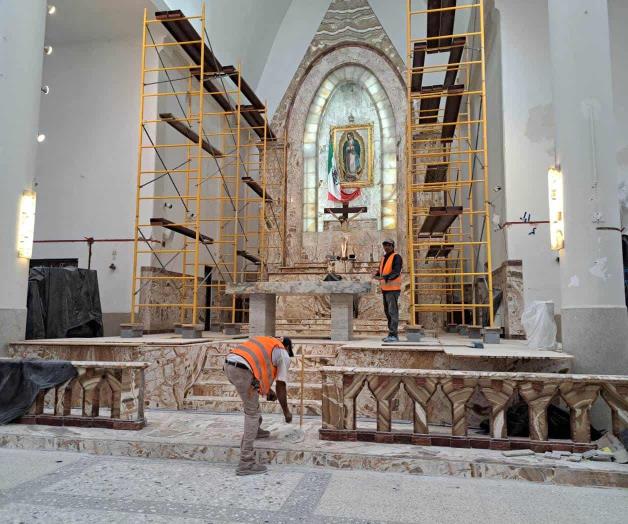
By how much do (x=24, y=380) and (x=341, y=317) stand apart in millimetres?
5253

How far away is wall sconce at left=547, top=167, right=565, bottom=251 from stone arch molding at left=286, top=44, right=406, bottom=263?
10.5 metres

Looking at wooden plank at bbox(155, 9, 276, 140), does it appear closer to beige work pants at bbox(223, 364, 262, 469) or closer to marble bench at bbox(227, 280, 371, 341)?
marble bench at bbox(227, 280, 371, 341)

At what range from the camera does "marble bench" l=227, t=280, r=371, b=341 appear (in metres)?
9.77

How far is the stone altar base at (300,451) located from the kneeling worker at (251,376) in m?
0.37

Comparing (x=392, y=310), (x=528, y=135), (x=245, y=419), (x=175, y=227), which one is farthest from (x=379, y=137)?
(x=245, y=419)

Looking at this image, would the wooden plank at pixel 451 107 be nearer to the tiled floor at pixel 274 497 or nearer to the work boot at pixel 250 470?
the tiled floor at pixel 274 497

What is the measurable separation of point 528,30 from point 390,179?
7549 millimetres

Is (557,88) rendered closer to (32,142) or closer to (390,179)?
(32,142)

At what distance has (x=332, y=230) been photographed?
740 inches

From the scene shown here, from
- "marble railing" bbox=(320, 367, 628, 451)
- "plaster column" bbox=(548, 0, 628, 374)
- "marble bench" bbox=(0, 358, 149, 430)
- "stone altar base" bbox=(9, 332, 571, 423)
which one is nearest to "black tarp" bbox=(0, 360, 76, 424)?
"marble bench" bbox=(0, 358, 149, 430)

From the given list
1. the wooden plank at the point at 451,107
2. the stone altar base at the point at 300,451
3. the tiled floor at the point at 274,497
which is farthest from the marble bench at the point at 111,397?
the wooden plank at the point at 451,107

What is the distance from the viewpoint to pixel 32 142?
373 inches

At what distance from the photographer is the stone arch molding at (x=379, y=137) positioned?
1870 centimetres

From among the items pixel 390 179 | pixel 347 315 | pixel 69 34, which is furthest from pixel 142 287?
pixel 390 179
